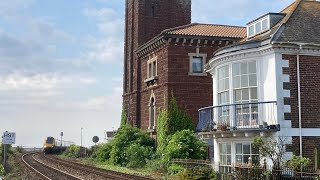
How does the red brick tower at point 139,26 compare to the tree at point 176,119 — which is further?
the red brick tower at point 139,26

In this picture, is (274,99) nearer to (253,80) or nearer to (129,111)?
(253,80)

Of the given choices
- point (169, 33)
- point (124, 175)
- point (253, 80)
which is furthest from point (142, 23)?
point (253, 80)

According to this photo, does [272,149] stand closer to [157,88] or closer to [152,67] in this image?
[157,88]

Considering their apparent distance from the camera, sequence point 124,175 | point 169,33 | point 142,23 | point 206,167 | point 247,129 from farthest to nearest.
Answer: point 142,23
point 169,33
point 124,175
point 206,167
point 247,129

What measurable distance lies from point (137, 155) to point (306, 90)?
14.4 meters

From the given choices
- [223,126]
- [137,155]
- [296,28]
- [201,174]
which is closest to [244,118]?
[223,126]

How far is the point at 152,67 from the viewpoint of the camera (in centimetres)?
3494

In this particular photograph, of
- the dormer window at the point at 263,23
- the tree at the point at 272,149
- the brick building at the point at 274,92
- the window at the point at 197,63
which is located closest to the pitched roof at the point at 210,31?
the window at the point at 197,63

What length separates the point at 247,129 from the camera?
730 inches

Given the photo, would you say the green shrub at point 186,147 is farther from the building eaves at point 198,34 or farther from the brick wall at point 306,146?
the brick wall at point 306,146

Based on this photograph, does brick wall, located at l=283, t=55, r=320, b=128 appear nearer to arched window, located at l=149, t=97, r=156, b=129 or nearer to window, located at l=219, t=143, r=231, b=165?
window, located at l=219, t=143, r=231, b=165

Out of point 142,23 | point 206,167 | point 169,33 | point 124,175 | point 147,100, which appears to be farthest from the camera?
point 142,23

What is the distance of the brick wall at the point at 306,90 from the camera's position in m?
18.7

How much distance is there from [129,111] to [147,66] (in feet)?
18.6
